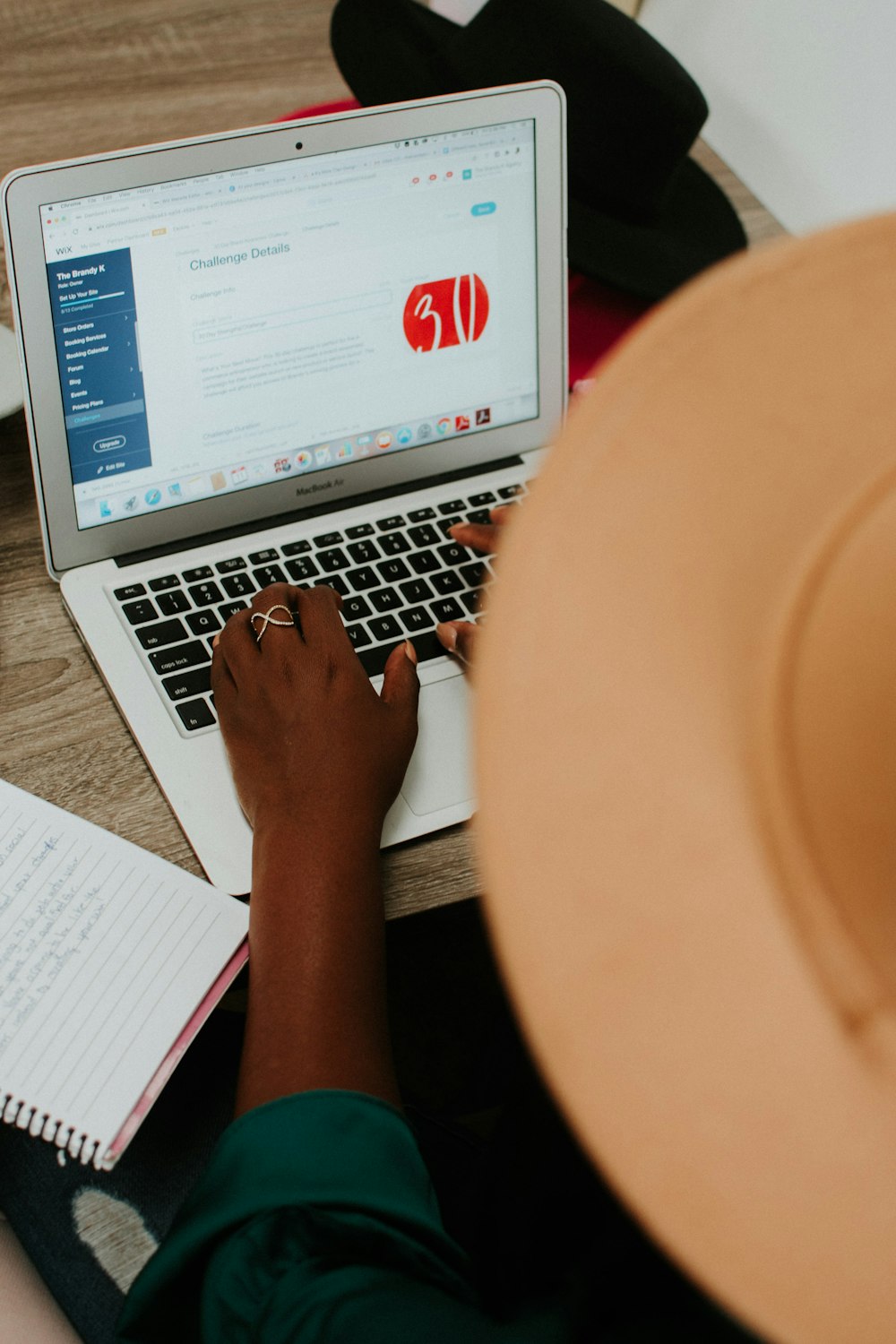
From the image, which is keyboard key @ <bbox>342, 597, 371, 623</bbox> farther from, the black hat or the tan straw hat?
→ the tan straw hat

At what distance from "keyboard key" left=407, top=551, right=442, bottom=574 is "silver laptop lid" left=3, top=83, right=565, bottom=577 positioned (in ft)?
0.24

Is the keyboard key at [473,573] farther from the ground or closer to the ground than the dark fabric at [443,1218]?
farther from the ground

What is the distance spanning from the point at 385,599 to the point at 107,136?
0.64 m

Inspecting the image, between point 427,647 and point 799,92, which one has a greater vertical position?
point 799,92

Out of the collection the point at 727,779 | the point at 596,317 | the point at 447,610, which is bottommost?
the point at 447,610

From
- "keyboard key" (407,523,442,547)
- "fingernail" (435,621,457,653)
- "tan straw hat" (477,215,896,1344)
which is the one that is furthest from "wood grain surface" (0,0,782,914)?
"tan straw hat" (477,215,896,1344)

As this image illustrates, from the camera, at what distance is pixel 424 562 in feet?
2.40

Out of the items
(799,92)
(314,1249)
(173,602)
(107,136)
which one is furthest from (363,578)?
(799,92)

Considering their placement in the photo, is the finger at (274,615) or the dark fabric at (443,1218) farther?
the finger at (274,615)

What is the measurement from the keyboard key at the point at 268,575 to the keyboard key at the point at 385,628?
0.07 meters

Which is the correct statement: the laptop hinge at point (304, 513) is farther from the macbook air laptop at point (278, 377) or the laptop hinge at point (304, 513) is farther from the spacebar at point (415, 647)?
the spacebar at point (415, 647)

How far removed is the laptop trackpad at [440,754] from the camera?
0.62 meters

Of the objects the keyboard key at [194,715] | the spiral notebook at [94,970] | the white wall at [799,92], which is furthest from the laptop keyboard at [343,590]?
the white wall at [799,92]

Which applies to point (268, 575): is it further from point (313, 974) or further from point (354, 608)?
point (313, 974)
